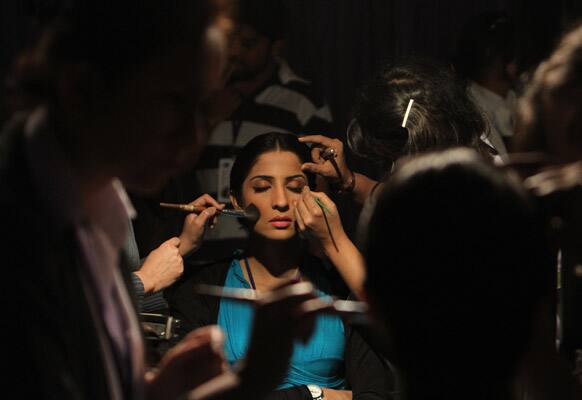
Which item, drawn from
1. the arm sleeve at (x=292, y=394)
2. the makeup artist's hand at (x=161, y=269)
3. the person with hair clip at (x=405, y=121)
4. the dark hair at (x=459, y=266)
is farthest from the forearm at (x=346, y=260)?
the dark hair at (x=459, y=266)

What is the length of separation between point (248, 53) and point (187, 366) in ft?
5.56

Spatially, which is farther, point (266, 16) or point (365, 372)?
point (266, 16)

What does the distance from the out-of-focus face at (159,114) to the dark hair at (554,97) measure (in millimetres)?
352

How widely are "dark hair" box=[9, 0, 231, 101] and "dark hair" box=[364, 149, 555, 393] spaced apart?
A: 0.26m

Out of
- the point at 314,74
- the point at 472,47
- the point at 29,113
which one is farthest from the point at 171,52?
the point at 472,47

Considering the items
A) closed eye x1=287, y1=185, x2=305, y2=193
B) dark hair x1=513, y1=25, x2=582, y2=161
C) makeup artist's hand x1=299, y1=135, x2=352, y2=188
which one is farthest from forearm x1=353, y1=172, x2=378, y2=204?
dark hair x1=513, y1=25, x2=582, y2=161

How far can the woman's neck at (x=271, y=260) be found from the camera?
2.20 metres

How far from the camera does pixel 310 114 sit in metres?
2.61

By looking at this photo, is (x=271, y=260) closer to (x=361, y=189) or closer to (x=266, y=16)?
(x=361, y=189)

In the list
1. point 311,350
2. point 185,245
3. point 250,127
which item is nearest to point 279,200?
point 185,245

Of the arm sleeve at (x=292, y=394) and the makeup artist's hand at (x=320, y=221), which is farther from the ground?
the makeup artist's hand at (x=320, y=221)

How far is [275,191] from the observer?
7.10ft

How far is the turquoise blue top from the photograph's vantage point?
2.01 m

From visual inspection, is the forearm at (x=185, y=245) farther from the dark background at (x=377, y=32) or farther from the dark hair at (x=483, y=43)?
the dark hair at (x=483, y=43)
